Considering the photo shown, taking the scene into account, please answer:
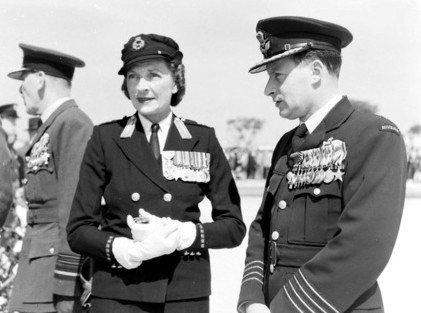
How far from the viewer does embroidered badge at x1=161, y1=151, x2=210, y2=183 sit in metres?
3.12

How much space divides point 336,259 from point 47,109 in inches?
97.6

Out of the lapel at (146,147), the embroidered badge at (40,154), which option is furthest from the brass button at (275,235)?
the embroidered badge at (40,154)

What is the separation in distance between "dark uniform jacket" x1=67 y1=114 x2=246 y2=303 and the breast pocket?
511 mm

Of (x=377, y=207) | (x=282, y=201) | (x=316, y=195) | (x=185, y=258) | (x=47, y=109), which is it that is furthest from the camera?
(x=47, y=109)

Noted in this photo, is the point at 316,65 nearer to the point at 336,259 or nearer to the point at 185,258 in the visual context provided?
the point at 336,259

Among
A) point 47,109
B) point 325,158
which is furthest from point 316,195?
point 47,109

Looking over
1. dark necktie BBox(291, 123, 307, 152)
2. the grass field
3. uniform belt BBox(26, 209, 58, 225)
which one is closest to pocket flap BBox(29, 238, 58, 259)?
uniform belt BBox(26, 209, 58, 225)

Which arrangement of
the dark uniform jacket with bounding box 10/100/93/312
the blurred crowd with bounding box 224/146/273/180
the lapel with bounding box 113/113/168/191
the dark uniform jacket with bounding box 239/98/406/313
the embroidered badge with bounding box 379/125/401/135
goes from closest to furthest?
the dark uniform jacket with bounding box 239/98/406/313 → the embroidered badge with bounding box 379/125/401/135 → the lapel with bounding box 113/113/168/191 → the dark uniform jacket with bounding box 10/100/93/312 → the blurred crowd with bounding box 224/146/273/180

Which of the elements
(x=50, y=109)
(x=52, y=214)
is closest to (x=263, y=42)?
(x=52, y=214)

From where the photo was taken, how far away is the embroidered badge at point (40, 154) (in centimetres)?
394

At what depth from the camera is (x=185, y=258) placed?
10.0 feet

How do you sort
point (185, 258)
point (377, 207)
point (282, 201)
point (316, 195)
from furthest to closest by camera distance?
point (185, 258) < point (282, 201) < point (316, 195) < point (377, 207)

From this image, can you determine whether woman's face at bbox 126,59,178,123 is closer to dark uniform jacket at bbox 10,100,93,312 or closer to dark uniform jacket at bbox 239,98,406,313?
dark uniform jacket at bbox 239,98,406,313

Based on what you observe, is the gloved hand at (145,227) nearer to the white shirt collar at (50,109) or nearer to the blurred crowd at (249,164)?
the white shirt collar at (50,109)
